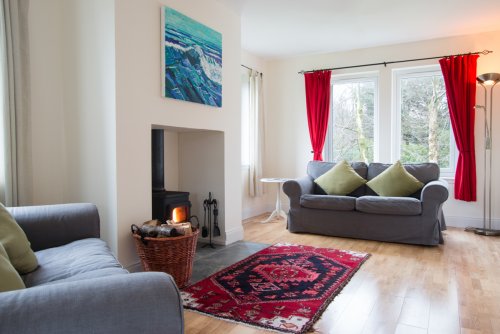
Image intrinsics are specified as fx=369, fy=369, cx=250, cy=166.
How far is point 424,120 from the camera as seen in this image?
5168mm

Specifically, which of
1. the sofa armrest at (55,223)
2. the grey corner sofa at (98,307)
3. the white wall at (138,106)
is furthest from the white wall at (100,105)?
the grey corner sofa at (98,307)

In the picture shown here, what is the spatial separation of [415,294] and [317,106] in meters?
3.57

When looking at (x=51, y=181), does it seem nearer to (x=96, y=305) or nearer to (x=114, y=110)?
(x=114, y=110)

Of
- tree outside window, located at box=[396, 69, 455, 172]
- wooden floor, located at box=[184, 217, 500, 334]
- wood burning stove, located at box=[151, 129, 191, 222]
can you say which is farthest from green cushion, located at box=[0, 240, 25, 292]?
tree outside window, located at box=[396, 69, 455, 172]

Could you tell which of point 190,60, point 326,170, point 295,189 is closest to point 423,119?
point 326,170

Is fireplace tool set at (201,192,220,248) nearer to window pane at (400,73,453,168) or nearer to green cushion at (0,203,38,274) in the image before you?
green cushion at (0,203,38,274)

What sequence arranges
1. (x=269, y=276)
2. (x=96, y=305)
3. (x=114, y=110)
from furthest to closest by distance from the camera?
(x=269, y=276)
(x=114, y=110)
(x=96, y=305)

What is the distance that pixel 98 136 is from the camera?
2.81 meters

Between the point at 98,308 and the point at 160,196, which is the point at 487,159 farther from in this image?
the point at 98,308

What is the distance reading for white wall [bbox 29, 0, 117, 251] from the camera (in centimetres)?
274

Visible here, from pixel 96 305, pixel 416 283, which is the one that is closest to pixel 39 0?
pixel 96 305

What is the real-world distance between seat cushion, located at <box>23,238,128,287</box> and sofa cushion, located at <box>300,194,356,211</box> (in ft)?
9.13

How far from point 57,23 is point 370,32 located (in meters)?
3.59

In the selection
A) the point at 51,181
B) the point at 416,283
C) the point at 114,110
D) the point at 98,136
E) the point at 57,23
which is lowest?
the point at 416,283
